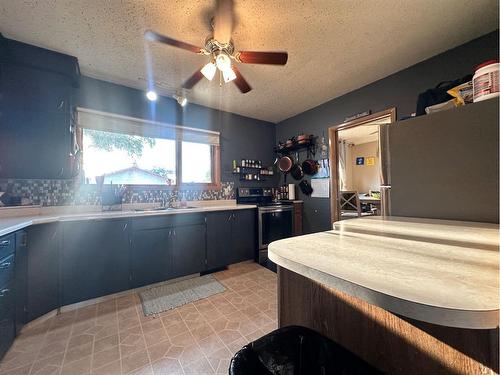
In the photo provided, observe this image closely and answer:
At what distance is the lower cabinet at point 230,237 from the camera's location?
109 inches

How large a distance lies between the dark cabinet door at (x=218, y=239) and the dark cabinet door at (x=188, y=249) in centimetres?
10

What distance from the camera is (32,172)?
197 cm

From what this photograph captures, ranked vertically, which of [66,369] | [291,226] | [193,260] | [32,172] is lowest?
[66,369]

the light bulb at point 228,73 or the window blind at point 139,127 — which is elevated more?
the light bulb at point 228,73

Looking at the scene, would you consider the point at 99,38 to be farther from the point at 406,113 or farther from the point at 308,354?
the point at 406,113

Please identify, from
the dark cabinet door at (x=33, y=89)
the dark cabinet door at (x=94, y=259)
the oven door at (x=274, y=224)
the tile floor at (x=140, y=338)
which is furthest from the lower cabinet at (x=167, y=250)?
the dark cabinet door at (x=33, y=89)

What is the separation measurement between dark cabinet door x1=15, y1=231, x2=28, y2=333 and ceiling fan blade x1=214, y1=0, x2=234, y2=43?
222 centimetres

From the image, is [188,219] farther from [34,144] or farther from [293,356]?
[293,356]

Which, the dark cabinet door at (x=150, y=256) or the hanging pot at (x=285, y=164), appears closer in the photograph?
the dark cabinet door at (x=150, y=256)

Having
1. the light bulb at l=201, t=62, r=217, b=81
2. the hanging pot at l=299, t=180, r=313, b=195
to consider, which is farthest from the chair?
the light bulb at l=201, t=62, r=217, b=81

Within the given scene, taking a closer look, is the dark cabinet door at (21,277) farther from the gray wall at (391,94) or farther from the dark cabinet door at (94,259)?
the gray wall at (391,94)

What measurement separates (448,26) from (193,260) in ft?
11.6

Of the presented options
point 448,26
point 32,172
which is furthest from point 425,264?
point 32,172

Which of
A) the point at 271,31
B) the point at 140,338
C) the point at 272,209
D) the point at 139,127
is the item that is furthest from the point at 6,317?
the point at 271,31
